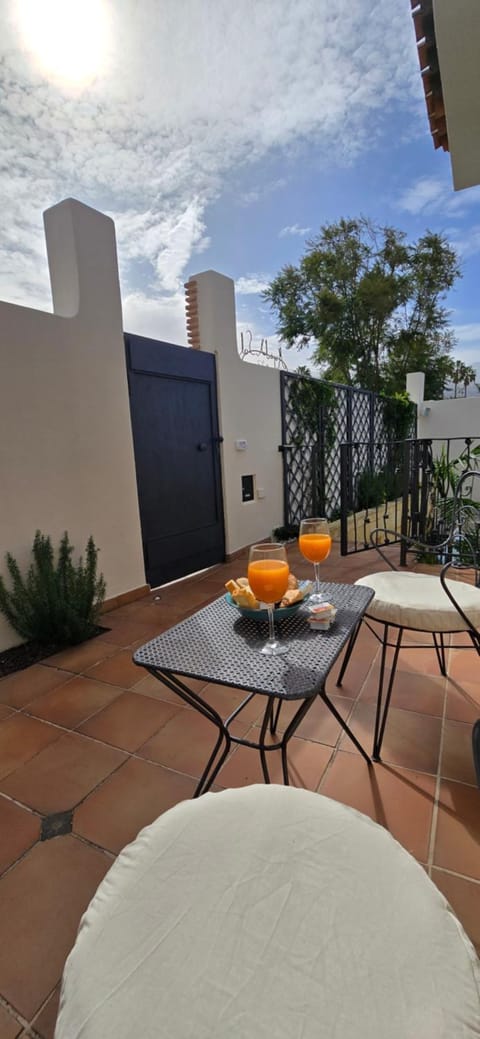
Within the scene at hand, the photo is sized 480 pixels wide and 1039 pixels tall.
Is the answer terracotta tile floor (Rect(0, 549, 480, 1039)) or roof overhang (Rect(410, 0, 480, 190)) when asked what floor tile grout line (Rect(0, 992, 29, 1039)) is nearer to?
terracotta tile floor (Rect(0, 549, 480, 1039))

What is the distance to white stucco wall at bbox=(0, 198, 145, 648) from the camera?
247cm

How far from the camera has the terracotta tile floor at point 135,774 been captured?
1.04m

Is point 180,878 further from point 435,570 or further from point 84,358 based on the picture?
point 435,570

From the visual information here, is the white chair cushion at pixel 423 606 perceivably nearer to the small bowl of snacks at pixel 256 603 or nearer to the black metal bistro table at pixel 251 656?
the black metal bistro table at pixel 251 656

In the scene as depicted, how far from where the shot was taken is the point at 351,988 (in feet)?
1.51

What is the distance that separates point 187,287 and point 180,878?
4.31m

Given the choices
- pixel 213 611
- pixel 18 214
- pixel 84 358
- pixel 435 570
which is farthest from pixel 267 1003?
pixel 18 214

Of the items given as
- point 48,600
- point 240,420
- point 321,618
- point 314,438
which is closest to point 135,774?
point 321,618

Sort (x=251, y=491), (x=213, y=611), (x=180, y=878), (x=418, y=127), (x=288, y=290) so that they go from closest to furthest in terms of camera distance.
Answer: (x=180, y=878) < (x=213, y=611) < (x=251, y=491) < (x=418, y=127) < (x=288, y=290)

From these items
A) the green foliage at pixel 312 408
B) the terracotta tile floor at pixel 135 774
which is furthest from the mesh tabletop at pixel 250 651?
the green foliage at pixel 312 408

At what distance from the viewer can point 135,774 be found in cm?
150

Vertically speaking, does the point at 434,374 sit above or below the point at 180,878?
above

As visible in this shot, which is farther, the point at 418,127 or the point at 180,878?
the point at 418,127

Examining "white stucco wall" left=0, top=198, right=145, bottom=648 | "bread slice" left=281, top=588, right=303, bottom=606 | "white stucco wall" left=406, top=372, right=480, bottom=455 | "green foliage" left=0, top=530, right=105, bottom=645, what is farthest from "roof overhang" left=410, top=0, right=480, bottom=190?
"white stucco wall" left=406, top=372, right=480, bottom=455
